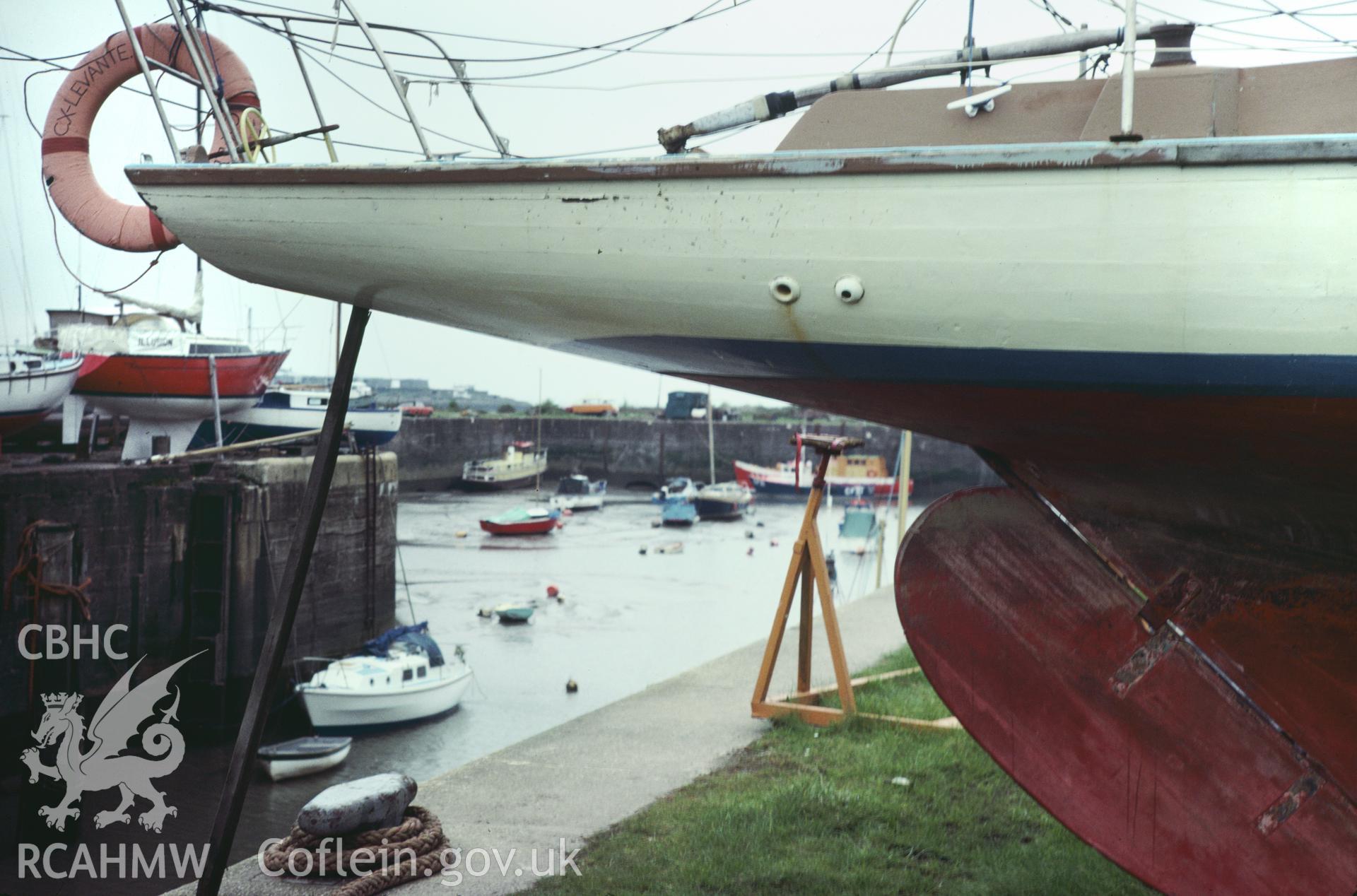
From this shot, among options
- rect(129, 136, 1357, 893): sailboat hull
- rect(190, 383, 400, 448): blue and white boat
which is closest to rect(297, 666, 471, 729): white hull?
rect(129, 136, 1357, 893): sailboat hull

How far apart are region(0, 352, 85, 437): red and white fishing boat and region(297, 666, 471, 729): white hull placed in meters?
8.91

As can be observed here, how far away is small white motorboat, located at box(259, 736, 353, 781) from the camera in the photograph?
11156 mm

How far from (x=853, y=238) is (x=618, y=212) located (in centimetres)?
69

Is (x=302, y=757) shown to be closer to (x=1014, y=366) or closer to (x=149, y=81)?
(x=149, y=81)

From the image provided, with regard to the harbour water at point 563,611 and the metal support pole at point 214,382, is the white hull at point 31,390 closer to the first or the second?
the metal support pole at point 214,382

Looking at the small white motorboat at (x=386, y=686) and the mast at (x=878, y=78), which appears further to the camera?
the small white motorboat at (x=386, y=686)

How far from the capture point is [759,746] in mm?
6277

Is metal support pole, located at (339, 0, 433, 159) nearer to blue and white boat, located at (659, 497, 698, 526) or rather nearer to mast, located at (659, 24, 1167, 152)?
mast, located at (659, 24, 1167, 152)

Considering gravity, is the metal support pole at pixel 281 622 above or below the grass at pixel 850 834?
above

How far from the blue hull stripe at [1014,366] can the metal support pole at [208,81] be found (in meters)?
1.44

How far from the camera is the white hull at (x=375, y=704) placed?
13.0 meters

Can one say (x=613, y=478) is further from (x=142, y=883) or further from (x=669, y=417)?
(x=142, y=883)

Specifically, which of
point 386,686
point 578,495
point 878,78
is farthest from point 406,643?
point 578,495

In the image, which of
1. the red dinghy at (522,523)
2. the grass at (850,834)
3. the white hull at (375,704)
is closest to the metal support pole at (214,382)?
the white hull at (375,704)
